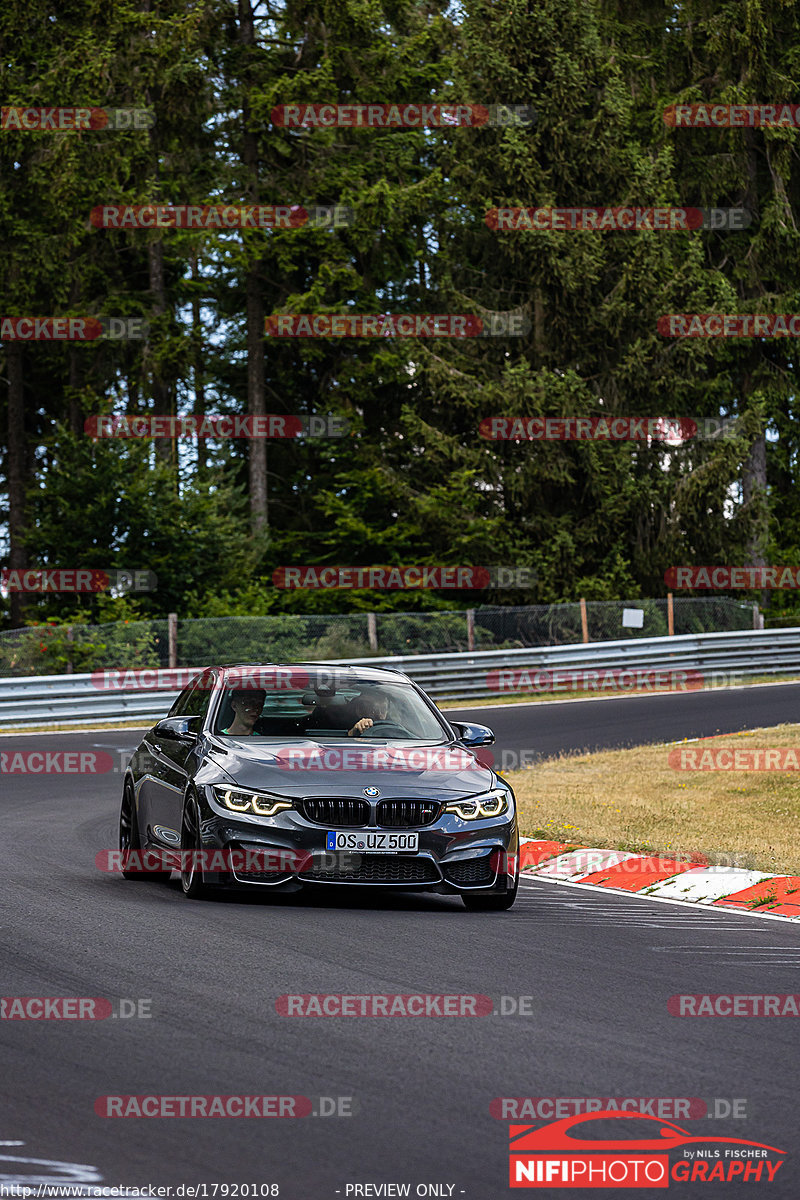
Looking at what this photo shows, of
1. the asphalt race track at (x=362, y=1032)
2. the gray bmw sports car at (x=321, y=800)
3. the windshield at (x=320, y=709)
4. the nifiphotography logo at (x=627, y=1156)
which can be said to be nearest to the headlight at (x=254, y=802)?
the gray bmw sports car at (x=321, y=800)

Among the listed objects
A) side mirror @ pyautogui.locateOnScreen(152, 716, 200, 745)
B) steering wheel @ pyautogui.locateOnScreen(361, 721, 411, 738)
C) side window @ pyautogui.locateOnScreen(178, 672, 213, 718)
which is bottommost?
steering wheel @ pyautogui.locateOnScreen(361, 721, 411, 738)

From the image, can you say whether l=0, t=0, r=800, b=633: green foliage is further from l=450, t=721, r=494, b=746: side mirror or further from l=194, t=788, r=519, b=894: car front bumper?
l=194, t=788, r=519, b=894: car front bumper

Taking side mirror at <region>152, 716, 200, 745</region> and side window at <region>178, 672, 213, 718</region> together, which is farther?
side window at <region>178, 672, 213, 718</region>

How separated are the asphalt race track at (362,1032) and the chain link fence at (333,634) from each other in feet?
52.2

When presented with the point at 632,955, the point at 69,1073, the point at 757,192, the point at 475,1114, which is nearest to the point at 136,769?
the point at 632,955

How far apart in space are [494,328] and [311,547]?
9.09 m

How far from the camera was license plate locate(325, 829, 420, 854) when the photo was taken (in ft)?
30.3

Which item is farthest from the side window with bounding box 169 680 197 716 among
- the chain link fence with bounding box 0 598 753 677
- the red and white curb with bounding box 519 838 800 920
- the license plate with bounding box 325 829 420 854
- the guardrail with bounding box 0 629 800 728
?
the chain link fence with bounding box 0 598 753 677

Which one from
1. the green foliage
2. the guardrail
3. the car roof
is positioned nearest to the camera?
the car roof

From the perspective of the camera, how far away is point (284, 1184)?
452 centimetres

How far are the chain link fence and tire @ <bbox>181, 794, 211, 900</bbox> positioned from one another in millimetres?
16915

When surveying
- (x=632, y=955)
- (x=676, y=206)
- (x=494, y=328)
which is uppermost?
(x=676, y=206)

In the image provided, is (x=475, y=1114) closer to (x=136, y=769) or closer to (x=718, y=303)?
(x=136, y=769)

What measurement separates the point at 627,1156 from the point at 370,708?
6073mm
